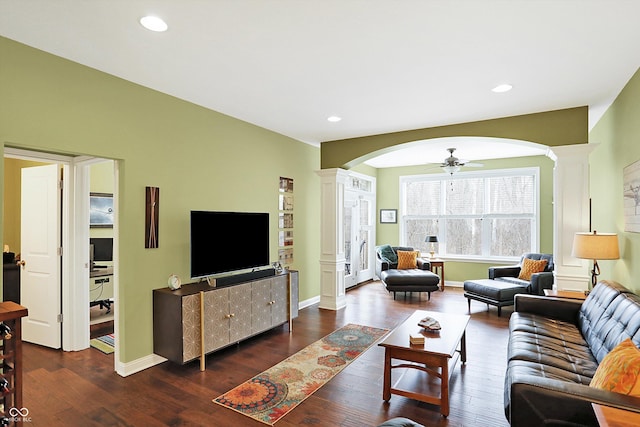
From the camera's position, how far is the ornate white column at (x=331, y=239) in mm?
5562

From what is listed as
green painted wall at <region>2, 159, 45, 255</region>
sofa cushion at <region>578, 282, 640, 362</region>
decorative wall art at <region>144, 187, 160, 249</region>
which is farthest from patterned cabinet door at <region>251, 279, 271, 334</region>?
green painted wall at <region>2, 159, 45, 255</region>

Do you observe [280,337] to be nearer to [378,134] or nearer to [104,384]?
[104,384]

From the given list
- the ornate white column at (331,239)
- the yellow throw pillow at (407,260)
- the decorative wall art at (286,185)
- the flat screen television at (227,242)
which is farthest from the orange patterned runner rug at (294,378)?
the yellow throw pillow at (407,260)

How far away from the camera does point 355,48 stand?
2.64 m

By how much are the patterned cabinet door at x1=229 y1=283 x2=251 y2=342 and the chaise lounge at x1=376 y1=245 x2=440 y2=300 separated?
307 cm

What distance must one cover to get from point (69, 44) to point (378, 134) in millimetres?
3728

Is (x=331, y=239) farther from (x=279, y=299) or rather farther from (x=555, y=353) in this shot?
(x=555, y=353)

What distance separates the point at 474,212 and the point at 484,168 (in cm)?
93

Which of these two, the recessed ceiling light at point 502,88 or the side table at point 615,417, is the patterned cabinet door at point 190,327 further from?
the recessed ceiling light at point 502,88

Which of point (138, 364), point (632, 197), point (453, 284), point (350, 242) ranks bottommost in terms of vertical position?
point (453, 284)

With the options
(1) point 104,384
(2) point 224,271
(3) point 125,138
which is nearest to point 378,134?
(2) point 224,271

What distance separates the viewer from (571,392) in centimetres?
170

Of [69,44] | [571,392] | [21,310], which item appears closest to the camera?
[571,392]

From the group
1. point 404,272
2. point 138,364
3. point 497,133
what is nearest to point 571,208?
point 497,133
